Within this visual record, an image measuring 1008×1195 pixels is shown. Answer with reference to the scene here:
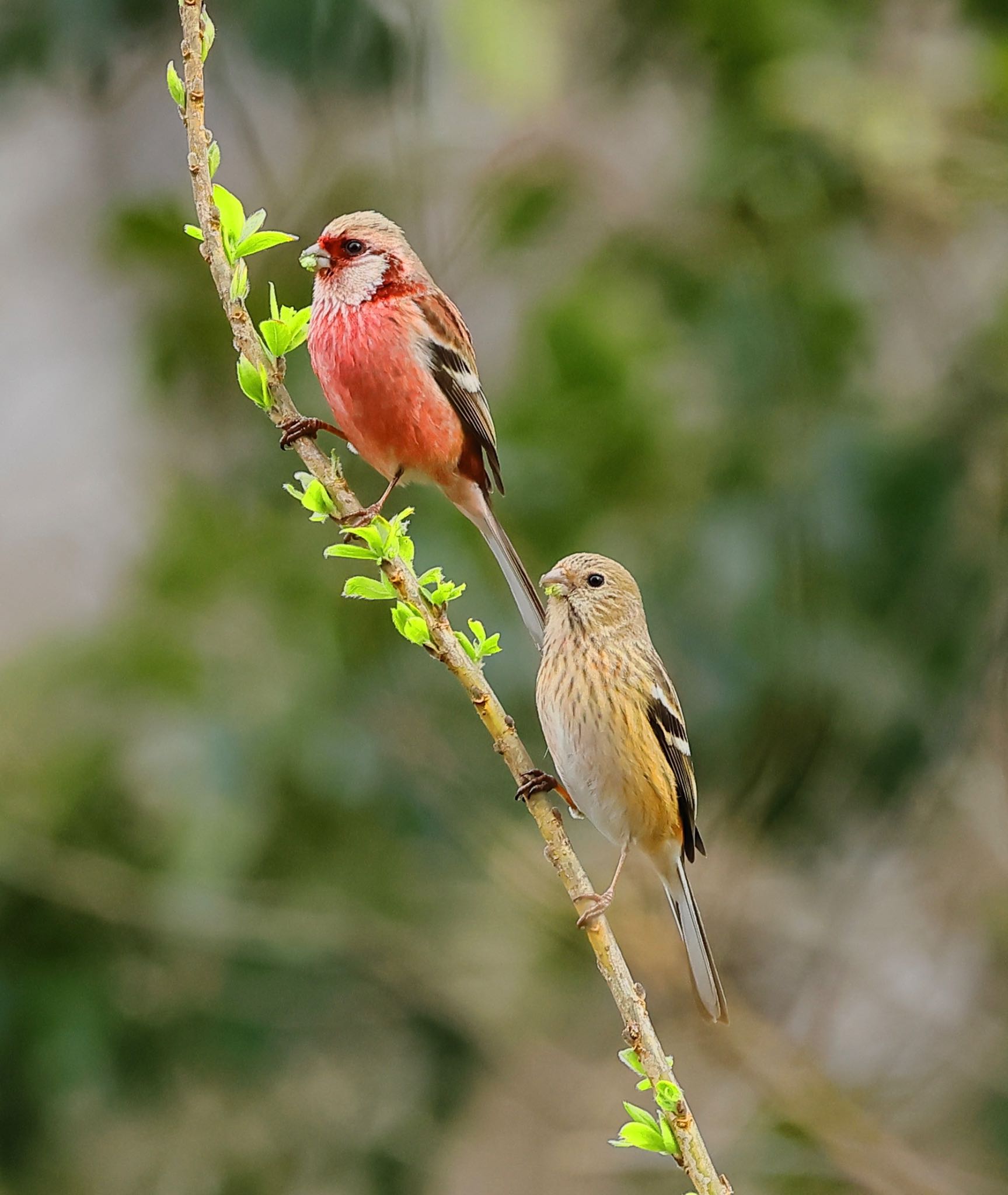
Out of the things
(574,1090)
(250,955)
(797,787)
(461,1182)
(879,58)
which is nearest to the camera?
(797,787)

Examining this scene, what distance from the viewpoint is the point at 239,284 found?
1.89 metres

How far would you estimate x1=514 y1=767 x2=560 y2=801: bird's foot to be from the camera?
225cm

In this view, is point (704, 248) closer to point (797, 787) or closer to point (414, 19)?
point (414, 19)

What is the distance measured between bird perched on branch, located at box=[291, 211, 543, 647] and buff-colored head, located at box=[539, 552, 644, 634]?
0.41 meters

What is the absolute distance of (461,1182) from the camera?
24.1 feet

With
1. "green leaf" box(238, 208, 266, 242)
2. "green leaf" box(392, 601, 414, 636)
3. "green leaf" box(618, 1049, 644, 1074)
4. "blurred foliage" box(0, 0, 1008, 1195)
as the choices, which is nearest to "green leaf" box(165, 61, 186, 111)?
"green leaf" box(238, 208, 266, 242)

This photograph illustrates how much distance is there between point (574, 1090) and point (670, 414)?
3202mm

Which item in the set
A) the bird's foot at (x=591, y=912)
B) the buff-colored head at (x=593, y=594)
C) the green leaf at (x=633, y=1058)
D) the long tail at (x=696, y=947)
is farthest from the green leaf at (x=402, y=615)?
the buff-colored head at (x=593, y=594)

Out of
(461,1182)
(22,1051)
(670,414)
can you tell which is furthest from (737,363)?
(461,1182)

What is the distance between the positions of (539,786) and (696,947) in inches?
32.4

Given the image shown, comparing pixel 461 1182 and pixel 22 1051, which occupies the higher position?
pixel 461 1182

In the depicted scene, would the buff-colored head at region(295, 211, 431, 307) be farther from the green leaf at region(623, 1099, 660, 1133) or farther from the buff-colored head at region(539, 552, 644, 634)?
the green leaf at region(623, 1099, 660, 1133)

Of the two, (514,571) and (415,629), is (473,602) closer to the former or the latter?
(514,571)

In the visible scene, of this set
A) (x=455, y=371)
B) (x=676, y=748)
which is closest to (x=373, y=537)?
(x=455, y=371)
